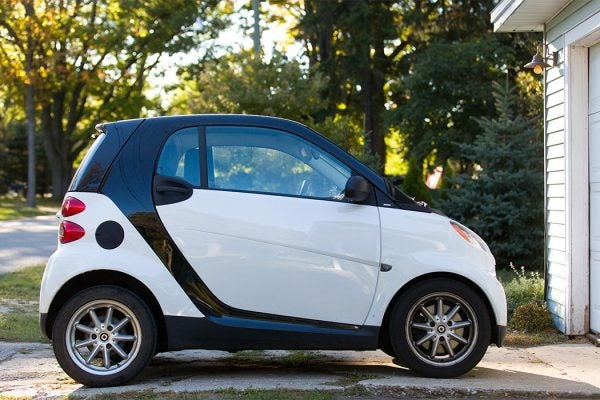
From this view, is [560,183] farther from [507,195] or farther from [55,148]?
[55,148]

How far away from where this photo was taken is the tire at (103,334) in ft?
18.2

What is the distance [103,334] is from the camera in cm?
558

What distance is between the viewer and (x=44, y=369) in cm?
642

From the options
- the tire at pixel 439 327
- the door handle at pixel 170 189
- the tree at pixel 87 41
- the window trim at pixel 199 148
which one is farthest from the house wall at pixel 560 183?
the tree at pixel 87 41

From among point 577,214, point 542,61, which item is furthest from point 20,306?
point 542,61

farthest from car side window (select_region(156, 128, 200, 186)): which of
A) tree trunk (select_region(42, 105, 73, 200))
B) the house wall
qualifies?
tree trunk (select_region(42, 105, 73, 200))

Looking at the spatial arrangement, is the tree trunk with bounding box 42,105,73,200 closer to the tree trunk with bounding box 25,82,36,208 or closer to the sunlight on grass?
the tree trunk with bounding box 25,82,36,208

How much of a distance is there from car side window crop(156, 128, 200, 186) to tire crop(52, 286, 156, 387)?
0.88 metres

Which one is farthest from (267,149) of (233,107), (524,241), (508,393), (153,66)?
(153,66)

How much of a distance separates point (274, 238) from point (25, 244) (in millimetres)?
13666

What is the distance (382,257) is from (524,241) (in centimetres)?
913

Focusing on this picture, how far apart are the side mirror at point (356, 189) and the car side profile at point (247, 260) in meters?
0.01

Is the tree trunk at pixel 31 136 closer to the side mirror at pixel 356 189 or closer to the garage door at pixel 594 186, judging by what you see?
the garage door at pixel 594 186

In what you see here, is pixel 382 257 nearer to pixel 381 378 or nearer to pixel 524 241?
pixel 381 378
